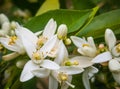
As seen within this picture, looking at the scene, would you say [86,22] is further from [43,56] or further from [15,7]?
[15,7]

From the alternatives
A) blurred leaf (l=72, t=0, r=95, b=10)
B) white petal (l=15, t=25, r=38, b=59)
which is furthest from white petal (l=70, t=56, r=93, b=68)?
blurred leaf (l=72, t=0, r=95, b=10)

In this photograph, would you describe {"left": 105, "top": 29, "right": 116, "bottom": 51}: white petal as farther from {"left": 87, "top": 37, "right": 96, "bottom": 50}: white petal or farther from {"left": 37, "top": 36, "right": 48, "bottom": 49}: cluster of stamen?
{"left": 37, "top": 36, "right": 48, "bottom": 49}: cluster of stamen

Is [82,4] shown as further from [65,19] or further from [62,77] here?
[62,77]

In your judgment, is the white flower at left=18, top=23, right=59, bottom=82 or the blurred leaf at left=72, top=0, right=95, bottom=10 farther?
the blurred leaf at left=72, top=0, right=95, bottom=10

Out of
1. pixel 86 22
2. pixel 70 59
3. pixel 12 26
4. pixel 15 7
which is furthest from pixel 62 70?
pixel 15 7

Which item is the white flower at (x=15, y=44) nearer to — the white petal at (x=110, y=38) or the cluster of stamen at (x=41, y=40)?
the cluster of stamen at (x=41, y=40)

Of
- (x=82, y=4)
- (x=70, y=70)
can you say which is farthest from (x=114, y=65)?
(x=82, y=4)

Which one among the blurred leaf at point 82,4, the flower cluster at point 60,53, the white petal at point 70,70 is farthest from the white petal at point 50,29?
the blurred leaf at point 82,4

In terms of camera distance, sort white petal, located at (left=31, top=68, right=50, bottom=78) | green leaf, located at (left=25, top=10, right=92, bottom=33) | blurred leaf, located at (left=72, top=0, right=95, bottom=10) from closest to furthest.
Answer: white petal, located at (left=31, top=68, right=50, bottom=78) < green leaf, located at (left=25, top=10, right=92, bottom=33) < blurred leaf, located at (left=72, top=0, right=95, bottom=10)
